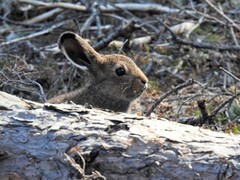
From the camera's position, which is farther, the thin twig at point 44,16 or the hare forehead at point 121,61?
the thin twig at point 44,16

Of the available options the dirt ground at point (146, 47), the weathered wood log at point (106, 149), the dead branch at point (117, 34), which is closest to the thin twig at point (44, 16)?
the dirt ground at point (146, 47)

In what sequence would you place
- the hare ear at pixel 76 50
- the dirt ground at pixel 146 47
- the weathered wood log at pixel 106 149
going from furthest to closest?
the dirt ground at pixel 146 47, the hare ear at pixel 76 50, the weathered wood log at pixel 106 149

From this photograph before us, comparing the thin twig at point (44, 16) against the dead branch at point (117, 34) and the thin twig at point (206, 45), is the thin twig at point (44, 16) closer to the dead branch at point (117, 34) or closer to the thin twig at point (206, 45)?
the dead branch at point (117, 34)

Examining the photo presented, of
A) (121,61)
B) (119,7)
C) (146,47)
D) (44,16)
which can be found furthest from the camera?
(44,16)

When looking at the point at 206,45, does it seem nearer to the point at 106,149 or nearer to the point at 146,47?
the point at 146,47

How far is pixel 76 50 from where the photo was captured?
6.84 m

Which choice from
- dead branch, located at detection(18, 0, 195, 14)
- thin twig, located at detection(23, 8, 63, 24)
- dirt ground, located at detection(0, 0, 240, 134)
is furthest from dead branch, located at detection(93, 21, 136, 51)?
thin twig, located at detection(23, 8, 63, 24)

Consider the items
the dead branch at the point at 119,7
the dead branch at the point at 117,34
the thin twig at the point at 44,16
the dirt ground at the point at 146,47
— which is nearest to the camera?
the dirt ground at the point at 146,47

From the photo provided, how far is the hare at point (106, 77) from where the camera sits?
6785 millimetres

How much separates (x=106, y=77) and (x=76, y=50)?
0.42m

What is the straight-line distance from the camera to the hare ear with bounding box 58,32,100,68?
264 inches

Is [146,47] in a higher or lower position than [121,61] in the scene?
lower

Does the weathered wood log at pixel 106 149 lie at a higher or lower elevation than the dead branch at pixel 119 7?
lower

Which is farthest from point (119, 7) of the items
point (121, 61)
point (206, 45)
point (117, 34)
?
point (121, 61)
